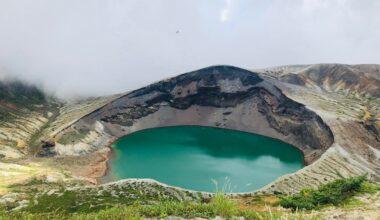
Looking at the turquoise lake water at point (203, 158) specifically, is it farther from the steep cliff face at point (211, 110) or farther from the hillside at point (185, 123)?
the steep cliff face at point (211, 110)

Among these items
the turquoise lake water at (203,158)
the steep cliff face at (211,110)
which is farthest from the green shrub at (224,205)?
the steep cliff face at (211,110)

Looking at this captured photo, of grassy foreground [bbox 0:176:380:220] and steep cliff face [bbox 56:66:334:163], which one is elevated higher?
steep cliff face [bbox 56:66:334:163]

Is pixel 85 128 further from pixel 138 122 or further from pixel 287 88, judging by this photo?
pixel 287 88

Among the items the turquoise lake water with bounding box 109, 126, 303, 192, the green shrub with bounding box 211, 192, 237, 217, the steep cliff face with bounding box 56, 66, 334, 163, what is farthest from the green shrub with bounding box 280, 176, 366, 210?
the steep cliff face with bounding box 56, 66, 334, 163

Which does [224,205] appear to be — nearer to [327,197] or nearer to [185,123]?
[327,197]

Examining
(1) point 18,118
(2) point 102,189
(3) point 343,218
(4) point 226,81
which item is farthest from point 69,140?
(3) point 343,218

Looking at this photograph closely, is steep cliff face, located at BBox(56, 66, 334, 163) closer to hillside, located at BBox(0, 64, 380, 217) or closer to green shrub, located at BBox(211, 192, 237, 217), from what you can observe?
hillside, located at BBox(0, 64, 380, 217)
